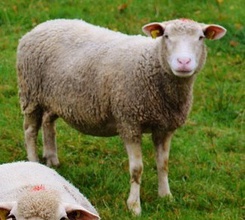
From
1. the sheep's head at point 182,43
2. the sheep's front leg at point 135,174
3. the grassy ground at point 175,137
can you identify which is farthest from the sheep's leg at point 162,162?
the sheep's head at point 182,43

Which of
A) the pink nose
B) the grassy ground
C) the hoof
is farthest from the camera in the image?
the grassy ground

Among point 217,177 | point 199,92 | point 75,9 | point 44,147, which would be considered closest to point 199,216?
point 217,177

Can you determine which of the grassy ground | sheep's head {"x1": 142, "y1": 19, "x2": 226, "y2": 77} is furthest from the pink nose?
the grassy ground

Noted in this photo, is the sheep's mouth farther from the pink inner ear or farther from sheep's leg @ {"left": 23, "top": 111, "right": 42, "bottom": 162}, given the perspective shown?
sheep's leg @ {"left": 23, "top": 111, "right": 42, "bottom": 162}

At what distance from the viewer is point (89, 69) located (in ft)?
21.1

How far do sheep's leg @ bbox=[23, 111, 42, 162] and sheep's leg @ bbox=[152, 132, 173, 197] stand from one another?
126 cm

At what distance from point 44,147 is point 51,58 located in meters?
0.95

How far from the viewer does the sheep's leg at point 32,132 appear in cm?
716

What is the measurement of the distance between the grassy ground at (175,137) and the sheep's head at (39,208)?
60.7 inches

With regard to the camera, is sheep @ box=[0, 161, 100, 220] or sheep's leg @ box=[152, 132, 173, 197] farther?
sheep's leg @ box=[152, 132, 173, 197]

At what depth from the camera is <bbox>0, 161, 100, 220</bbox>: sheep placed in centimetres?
437

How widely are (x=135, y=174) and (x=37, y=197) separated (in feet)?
6.31

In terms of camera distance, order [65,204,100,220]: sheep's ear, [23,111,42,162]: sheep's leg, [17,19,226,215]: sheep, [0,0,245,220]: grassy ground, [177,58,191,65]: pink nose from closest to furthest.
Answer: [65,204,100,220]: sheep's ear → [177,58,191,65]: pink nose → [17,19,226,215]: sheep → [0,0,245,220]: grassy ground → [23,111,42,162]: sheep's leg

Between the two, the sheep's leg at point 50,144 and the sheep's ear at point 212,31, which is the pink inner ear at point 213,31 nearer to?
the sheep's ear at point 212,31
